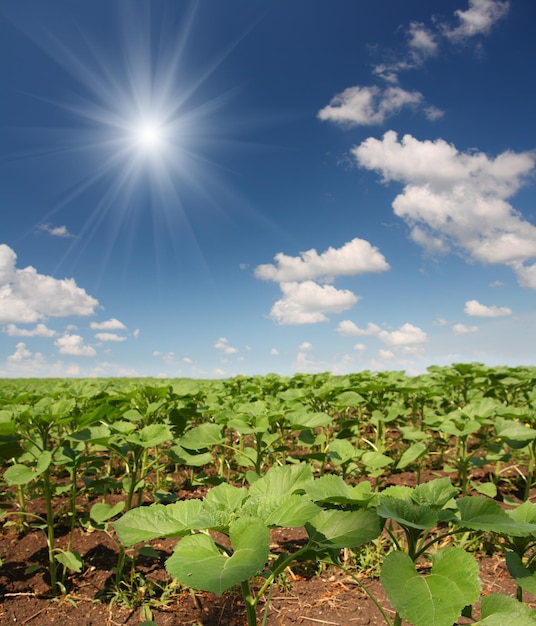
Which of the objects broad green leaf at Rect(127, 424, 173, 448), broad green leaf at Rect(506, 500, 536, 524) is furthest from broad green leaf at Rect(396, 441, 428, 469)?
broad green leaf at Rect(506, 500, 536, 524)

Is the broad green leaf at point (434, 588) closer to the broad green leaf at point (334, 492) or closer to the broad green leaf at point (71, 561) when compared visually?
the broad green leaf at point (334, 492)

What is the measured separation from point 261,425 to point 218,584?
91.6 inches

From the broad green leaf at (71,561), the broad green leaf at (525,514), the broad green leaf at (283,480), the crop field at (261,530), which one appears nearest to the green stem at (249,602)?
the crop field at (261,530)

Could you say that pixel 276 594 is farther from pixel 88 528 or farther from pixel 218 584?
pixel 218 584

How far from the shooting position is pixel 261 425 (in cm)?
346

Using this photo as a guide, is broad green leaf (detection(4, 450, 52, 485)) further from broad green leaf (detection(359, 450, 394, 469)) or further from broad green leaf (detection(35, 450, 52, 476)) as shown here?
broad green leaf (detection(359, 450, 394, 469))

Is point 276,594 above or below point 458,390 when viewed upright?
below

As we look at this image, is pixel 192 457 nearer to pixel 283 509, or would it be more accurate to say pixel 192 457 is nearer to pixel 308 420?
pixel 308 420

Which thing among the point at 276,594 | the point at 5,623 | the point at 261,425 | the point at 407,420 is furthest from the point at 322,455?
the point at 407,420

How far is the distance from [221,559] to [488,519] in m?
0.88

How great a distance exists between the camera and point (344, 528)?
1.56 metres

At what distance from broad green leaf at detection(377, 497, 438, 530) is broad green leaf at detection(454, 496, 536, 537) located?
0.11 m

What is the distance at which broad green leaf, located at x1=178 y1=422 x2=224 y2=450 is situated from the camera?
312 cm

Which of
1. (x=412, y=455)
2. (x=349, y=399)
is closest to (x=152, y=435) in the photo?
(x=412, y=455)
